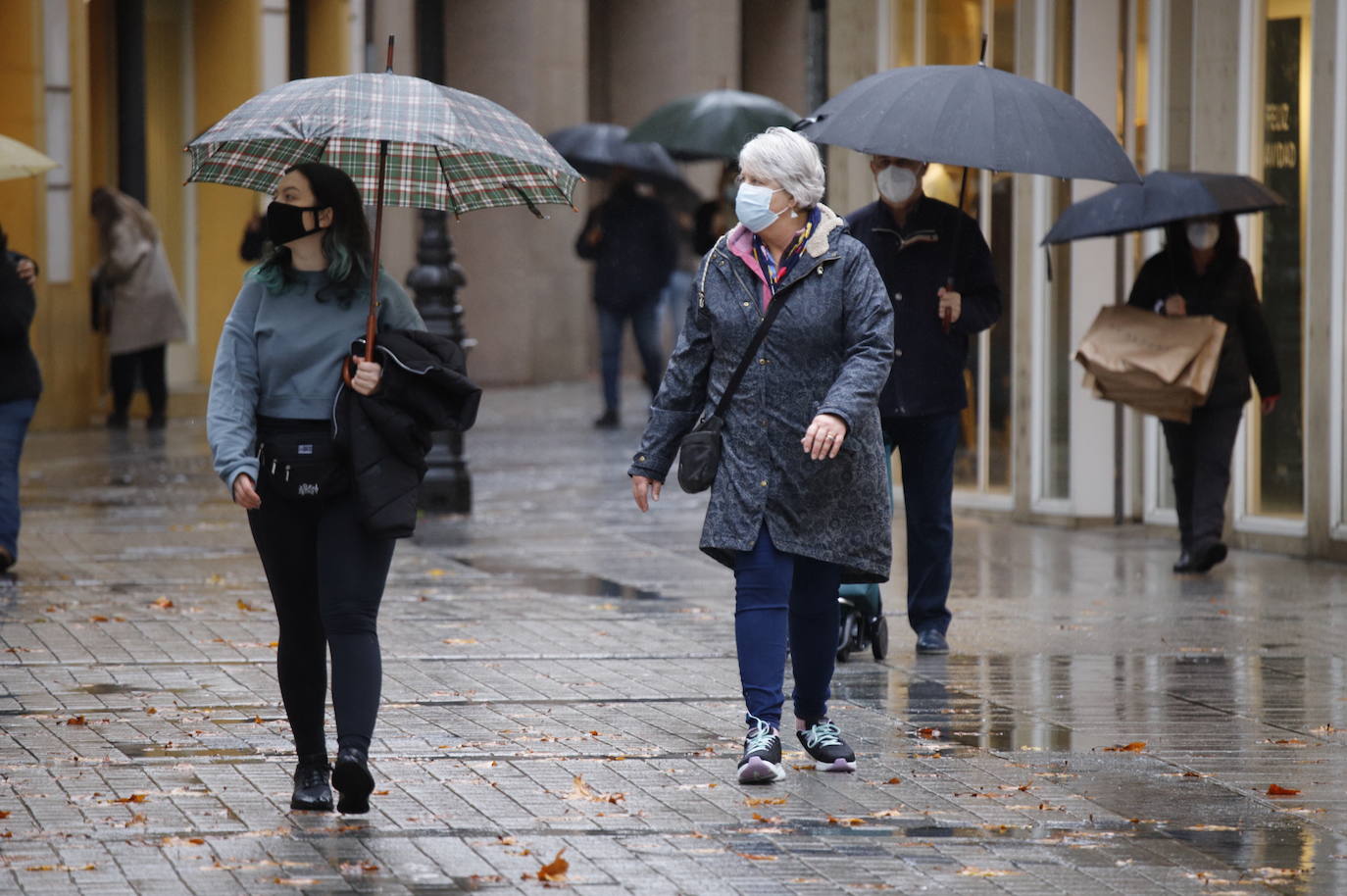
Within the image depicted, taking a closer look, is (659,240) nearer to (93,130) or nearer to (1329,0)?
(93,130)

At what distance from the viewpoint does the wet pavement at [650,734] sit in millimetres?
5379

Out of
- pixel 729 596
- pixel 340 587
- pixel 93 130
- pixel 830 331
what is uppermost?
pixel 93 130

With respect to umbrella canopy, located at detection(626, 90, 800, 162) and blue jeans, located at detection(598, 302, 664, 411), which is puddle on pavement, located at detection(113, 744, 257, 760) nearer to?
umbrella canopy, located at detection(626, 90, 800, 162)

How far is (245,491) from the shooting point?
563cm

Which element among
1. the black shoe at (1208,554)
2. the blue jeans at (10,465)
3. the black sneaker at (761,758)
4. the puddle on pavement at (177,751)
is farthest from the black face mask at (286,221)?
the black shoe at (1208,554)

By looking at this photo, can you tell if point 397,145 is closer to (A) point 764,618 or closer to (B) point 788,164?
(B) point 788,164

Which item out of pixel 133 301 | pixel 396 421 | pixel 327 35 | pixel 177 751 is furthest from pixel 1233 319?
pixel 327 35

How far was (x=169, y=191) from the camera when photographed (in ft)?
72.3

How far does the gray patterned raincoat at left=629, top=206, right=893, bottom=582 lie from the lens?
6.32 metres

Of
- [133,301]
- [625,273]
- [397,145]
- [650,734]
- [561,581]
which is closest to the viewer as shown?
[397,145]

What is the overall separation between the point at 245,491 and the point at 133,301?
1350 centimetres

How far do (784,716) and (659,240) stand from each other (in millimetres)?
13142

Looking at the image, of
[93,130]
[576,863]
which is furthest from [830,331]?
[93,130]

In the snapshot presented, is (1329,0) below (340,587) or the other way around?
the other way around
